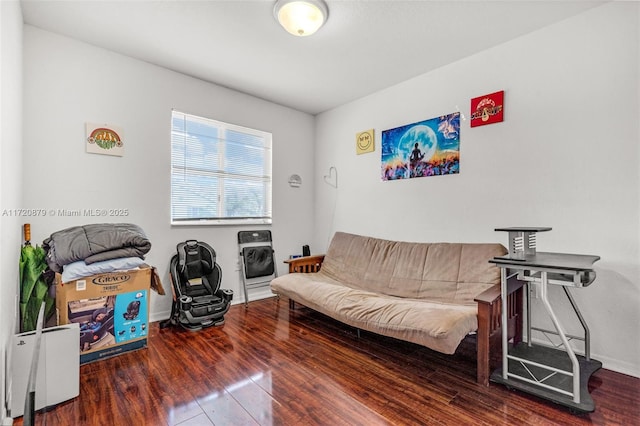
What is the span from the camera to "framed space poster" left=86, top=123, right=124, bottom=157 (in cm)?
269

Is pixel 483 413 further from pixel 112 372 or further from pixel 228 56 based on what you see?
pixel 228 56

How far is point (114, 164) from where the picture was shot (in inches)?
111

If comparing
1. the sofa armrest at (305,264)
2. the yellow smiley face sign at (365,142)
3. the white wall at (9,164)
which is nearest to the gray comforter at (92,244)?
the white wall at (9,164)

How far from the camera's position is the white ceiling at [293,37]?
2.18 metres

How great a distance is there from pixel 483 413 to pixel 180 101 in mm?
3717

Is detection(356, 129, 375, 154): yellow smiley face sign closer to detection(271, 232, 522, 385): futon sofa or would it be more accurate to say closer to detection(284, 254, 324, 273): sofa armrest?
detection(271, 232, 522, 385): futon sofa

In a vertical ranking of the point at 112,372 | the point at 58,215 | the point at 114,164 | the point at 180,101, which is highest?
the point at 180,101

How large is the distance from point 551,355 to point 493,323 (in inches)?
22.5

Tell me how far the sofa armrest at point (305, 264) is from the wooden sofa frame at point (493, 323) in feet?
6.56

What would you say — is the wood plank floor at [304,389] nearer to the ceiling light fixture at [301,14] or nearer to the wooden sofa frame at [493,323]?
the wooden sofa frame at [493,323]

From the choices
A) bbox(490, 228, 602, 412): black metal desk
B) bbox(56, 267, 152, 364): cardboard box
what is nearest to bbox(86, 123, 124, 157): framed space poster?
bbox(56, 267, 152, 364): cardboard box

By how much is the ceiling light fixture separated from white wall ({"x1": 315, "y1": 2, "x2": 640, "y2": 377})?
108 centimetres

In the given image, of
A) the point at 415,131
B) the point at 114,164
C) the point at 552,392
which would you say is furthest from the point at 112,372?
the point at 415,131

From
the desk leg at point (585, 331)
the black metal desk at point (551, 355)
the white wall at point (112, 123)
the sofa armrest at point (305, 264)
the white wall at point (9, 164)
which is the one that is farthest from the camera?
the sofa armrest at point (305, 264)
